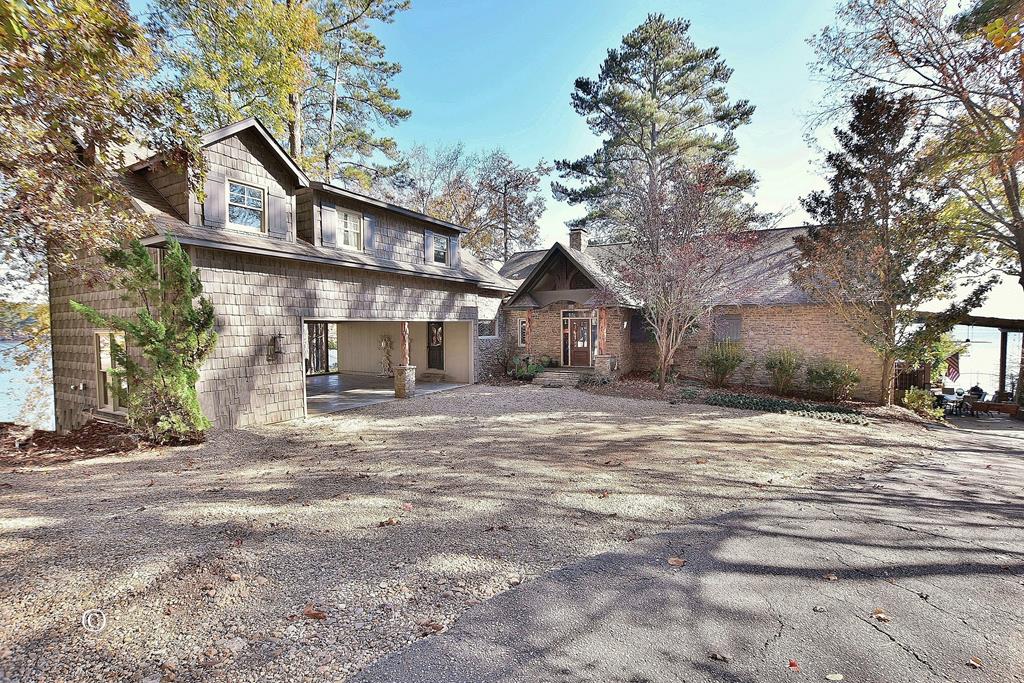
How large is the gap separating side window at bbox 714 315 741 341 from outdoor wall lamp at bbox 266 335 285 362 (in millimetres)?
14966

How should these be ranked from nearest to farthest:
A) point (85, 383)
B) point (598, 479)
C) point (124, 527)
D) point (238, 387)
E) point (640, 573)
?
point (640, 573) < point (124, 527) < point (598, 479) < point (238, 387) < point (85, 383)

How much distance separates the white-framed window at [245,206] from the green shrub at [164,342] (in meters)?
2.25

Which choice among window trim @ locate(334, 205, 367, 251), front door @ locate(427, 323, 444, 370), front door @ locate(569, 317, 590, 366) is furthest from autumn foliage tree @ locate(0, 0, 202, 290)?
front door @ locate(569, 317, 590, 366)

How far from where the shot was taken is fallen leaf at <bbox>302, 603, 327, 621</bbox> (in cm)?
304

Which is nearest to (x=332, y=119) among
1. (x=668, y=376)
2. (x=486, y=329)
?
(x=486, y=329)

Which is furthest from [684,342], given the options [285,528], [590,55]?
[285,528]

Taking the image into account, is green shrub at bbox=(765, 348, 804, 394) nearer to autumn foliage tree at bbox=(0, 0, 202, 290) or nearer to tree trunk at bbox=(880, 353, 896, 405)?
tree trunk at bbox=(880, 353, 896, 405)

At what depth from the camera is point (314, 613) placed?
121 inches

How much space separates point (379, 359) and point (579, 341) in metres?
8.35

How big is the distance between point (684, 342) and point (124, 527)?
1721 cm

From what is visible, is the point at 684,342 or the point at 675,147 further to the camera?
the point at 675,147

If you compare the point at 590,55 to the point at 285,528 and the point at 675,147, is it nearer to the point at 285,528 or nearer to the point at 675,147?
the point at 675,147

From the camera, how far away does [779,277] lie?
17.5 metres

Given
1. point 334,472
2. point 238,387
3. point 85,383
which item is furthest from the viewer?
point 85,383
